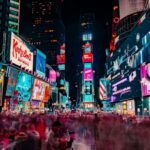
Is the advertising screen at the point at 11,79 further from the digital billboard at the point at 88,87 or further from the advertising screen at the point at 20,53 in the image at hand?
the digital billboard at the point at 88,87

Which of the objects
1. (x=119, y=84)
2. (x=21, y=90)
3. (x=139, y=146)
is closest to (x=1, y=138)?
(x=139, y=146)

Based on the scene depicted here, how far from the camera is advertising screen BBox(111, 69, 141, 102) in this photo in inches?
2626

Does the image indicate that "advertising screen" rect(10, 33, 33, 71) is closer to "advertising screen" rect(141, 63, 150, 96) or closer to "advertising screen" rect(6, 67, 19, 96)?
"advertising screen" rect(6, 67, 19, 96)

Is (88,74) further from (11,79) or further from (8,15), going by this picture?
(11,79)

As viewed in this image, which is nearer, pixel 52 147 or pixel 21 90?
pixel 52 147

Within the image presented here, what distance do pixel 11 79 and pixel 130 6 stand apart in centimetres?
6443

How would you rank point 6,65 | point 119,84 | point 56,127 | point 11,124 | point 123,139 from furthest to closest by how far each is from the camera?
point 119,84 < point 6,65 < point 11,124 < point 56,127 < point 123,139

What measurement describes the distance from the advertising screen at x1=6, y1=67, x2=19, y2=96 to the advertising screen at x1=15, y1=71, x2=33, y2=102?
5.03 feet

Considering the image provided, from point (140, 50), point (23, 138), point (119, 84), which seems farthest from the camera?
point (119, 84)

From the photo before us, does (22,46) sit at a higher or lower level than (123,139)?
higher

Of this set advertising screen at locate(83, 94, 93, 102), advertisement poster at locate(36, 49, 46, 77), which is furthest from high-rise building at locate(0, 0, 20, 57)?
advertising screen at locate(83, 94, 93, 102)

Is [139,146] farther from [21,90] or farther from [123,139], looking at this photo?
[21,90]

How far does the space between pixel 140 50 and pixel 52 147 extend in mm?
56890

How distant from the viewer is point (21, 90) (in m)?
63.7
